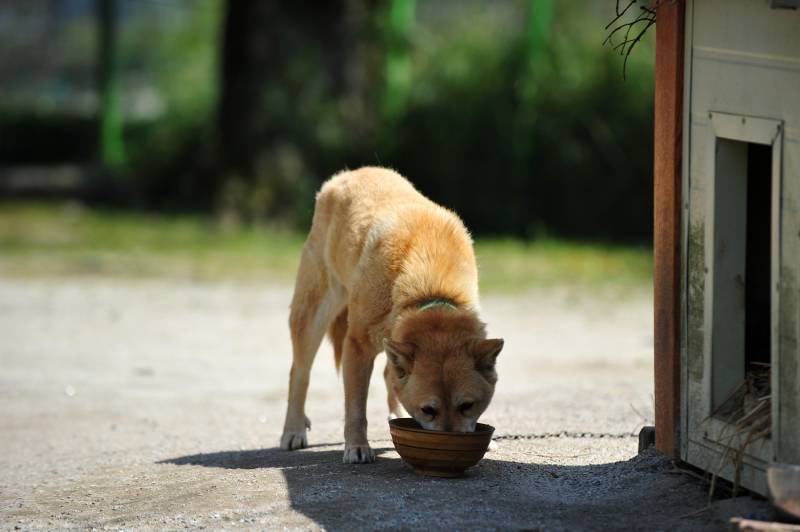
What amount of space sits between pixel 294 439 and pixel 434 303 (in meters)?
1.53

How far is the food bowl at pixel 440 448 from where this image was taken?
18.0 ft

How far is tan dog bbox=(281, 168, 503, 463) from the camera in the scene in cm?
562

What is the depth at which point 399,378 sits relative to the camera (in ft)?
18.9

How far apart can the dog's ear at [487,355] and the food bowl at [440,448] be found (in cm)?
25

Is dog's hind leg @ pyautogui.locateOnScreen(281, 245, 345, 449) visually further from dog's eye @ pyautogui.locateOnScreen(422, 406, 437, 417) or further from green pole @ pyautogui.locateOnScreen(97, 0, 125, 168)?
green pole @ pyautogui.locateOnScreen(97, 0, 125, 168)

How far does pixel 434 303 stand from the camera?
598 cm

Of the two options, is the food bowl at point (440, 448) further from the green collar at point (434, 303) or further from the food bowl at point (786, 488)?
the food bowl at point (786, 488)

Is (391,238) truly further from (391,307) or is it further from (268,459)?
(268,459)

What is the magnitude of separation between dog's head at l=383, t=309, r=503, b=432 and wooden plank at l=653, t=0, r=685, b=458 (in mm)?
767

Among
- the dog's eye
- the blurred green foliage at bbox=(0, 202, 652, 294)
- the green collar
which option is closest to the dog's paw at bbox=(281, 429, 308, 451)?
the green collar

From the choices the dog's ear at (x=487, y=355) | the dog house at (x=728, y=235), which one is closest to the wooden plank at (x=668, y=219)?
the dog house at (x=728, y=235)

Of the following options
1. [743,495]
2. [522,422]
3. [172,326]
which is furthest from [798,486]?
[172,326]

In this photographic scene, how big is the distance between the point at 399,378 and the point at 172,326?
607cm

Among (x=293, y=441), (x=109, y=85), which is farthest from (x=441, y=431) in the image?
(x=109, y=85)
